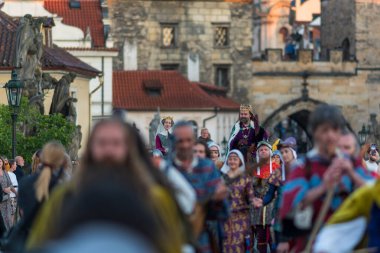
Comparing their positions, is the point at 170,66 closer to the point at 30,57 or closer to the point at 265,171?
the point at 30,57

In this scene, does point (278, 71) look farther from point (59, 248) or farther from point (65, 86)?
point (59, 248)

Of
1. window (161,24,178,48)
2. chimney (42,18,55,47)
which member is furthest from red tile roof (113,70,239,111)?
chimney (42,18,55,47)

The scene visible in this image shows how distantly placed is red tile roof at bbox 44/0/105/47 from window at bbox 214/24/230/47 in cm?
805

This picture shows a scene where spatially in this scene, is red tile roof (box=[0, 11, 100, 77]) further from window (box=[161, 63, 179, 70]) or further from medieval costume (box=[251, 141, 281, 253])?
medieval costume (box=[251, 141, 281, 253])

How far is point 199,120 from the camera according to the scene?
7300 cm

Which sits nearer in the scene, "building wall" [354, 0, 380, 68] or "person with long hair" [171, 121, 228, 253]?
"person with long hair" [171, 121, 228, 253]

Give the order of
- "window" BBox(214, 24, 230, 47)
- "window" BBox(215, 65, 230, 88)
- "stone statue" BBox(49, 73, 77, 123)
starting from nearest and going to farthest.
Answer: "stone statue" BBox(49, 73, 77, 123) < "window" BBox(214, 24, 230, 47) < "window" BBox(215, 65, 230, 88)

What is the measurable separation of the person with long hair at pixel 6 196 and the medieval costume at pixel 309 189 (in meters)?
13.3

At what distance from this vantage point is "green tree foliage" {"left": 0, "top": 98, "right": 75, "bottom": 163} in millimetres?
33875

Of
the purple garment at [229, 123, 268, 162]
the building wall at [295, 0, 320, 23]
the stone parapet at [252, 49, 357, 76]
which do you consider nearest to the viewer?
the purple garment at [229, 123, 268, 162]

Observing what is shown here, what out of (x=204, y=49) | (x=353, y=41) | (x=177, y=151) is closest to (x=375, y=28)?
(x=353, y=41)

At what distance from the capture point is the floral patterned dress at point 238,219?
15.3m

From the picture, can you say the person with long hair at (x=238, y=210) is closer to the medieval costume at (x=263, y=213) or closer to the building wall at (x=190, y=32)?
the medieval costume at (x=263, y=213)

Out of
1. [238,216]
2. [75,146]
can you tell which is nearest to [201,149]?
[238,216]
